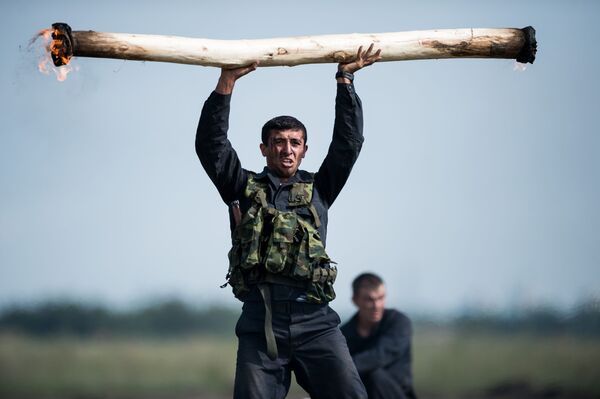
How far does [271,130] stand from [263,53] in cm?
58

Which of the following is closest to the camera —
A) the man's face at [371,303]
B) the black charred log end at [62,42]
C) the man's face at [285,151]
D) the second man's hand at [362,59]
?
the black charred log end at [62,42]

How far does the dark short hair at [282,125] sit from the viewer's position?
9180mm

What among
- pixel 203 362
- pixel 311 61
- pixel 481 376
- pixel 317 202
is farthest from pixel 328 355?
pixel 203 362

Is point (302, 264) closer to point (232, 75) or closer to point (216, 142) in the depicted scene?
point (216, 142)

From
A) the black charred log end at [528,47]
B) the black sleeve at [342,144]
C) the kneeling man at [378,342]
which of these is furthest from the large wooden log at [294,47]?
the kneeling man at [378,342]

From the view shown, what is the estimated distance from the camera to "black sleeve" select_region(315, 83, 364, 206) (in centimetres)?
909

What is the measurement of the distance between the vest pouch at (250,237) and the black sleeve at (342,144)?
1.84ft

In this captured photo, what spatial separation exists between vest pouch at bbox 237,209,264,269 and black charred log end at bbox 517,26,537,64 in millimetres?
2038

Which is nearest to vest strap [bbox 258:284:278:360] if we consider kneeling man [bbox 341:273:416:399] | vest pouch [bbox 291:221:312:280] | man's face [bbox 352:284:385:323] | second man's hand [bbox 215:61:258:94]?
vest pouch [bbox 291:221:312:280]

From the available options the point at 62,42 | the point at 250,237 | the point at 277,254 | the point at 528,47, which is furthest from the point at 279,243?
the point at 528,47

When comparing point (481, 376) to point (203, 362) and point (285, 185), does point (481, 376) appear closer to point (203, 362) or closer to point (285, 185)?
point (203, 362)

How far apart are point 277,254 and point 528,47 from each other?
2170 mm

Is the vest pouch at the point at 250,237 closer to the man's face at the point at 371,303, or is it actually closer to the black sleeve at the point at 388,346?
the black sleeve at the point at 388,346

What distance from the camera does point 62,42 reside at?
28.3 feet
